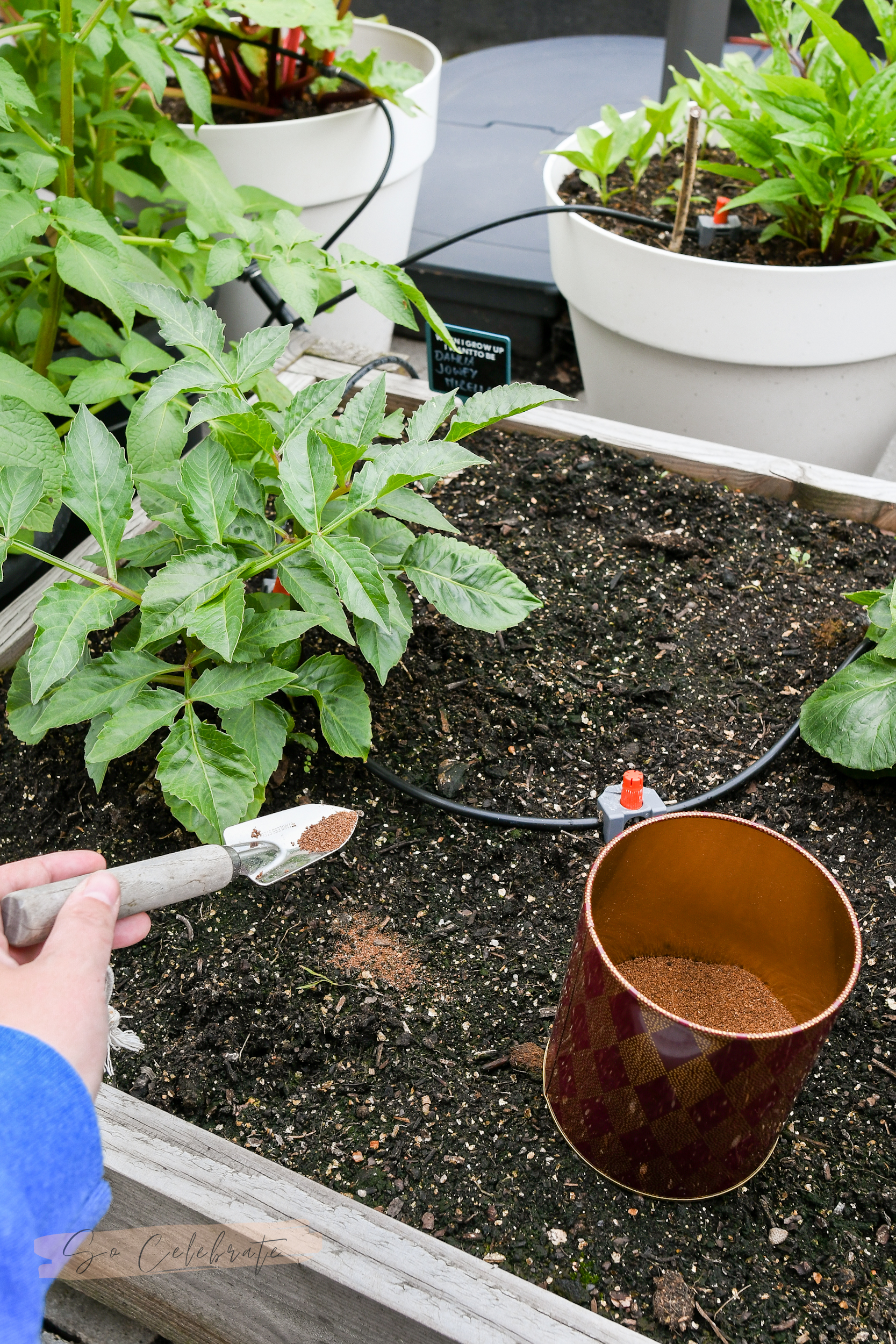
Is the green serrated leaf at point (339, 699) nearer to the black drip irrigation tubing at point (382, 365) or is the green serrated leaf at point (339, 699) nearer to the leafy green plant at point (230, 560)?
the leafy green plant at point (230, 560)

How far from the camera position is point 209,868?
27.1 inches

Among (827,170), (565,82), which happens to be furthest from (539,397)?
(565,82)

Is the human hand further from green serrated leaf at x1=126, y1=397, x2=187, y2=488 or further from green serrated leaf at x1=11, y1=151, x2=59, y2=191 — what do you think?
green serrated leaf at x1=11, y1=151, x2=59, y2=191

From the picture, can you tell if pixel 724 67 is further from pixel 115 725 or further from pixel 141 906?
pixel 141 906

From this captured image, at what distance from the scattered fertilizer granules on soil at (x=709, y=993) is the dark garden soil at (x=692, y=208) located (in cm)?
101

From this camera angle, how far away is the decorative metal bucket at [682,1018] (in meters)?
0.67

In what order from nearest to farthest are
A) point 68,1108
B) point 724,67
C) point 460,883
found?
point 68,1108 → point 460,883 → point 724,67

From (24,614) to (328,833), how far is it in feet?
1.95

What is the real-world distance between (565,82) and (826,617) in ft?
6.76

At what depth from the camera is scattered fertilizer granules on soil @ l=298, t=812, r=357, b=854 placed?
0.80 meters

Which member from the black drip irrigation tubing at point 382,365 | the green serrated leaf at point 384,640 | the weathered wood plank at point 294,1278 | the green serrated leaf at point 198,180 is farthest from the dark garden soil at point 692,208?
the weathered wood plank at point 294,1278

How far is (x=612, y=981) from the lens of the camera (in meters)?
0.67

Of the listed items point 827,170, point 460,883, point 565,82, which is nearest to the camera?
point 460,883

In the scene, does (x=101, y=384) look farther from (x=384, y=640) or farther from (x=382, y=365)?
(x=382, y=365)
